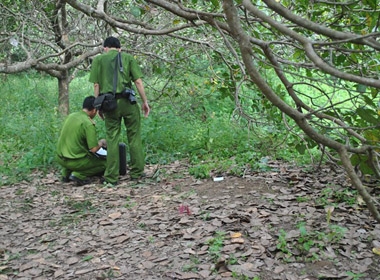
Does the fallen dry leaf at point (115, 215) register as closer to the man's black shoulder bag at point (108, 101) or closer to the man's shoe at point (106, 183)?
the man's shoe at point (106, 183)

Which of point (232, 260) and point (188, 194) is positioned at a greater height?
point (188, 194)

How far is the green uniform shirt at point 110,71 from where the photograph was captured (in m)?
6.48

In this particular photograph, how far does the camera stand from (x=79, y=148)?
270 inches

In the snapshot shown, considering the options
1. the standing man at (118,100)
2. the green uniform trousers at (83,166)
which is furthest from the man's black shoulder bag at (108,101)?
the green uniform trousers at (83,166)

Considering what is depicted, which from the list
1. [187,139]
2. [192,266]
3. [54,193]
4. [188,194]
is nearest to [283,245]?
[192,266]

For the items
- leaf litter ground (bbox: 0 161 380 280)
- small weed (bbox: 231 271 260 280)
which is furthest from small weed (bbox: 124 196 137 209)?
small weed (bbox: 231 271 260 280)

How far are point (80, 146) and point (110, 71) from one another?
114cm

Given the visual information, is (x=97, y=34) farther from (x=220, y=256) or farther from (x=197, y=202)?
(x=220, y=256)

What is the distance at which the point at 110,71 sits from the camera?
6.48 m

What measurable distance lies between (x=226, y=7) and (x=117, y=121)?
163 inches

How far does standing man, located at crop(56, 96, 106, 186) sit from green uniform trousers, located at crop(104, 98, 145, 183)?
0.25 m

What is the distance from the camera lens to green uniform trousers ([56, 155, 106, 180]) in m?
6.85

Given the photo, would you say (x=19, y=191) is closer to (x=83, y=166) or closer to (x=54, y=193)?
(x=54, y=193)

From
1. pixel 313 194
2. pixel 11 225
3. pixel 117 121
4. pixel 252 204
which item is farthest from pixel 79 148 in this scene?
pixel 313 194
